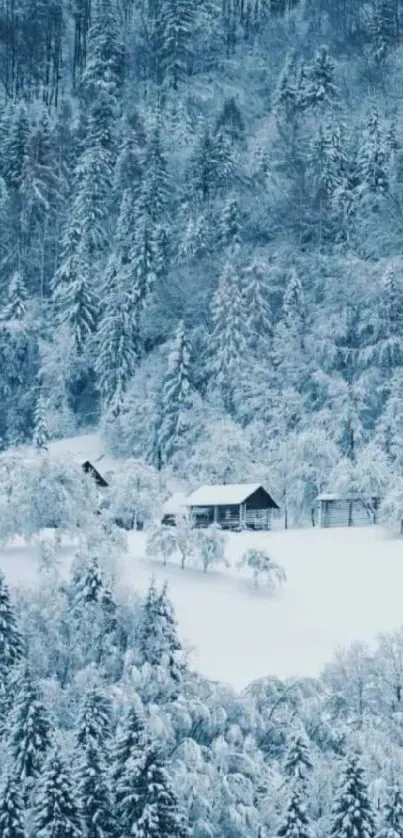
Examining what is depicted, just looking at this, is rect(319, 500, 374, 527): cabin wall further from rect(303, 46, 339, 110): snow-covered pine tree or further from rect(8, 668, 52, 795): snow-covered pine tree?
rect(303, 46, 339, 110): snow-covered pine tree

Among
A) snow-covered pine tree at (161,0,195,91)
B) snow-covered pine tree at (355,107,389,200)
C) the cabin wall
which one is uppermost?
snow-covered pine tree at (161,0,195,91)

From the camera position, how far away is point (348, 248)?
111m

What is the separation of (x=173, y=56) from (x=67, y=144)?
27.5 meters

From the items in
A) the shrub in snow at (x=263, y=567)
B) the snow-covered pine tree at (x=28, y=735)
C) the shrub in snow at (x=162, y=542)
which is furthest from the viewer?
the shrub in snow at (x=162, y=542)

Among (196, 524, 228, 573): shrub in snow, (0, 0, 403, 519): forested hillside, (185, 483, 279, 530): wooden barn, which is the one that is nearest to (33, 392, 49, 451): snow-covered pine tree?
(0, 0, 403, 519): forested hillside

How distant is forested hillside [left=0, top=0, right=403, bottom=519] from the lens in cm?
9481

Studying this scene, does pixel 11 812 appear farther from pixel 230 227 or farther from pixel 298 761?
pixel 230 227

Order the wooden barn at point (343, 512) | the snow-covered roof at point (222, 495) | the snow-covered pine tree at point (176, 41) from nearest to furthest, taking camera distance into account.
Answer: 1. the snow-covered roof at point (222, 495)
2. the wooden barn at point (343, 512)
3. the snow-covered pine tree at point (176, 41)

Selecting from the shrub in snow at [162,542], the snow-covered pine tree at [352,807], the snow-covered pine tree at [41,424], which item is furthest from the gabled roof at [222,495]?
the snow-covered pine tree at [352,807]

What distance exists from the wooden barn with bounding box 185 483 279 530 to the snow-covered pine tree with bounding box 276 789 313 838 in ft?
133

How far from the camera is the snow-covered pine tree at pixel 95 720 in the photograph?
41.2 meters

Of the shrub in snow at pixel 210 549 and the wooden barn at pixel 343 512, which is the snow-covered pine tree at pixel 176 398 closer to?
the wooden barn at pixel 343 512

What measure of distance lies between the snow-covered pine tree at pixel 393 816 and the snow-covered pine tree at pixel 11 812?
37.2ft

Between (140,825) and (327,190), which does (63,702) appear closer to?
(140,825)
